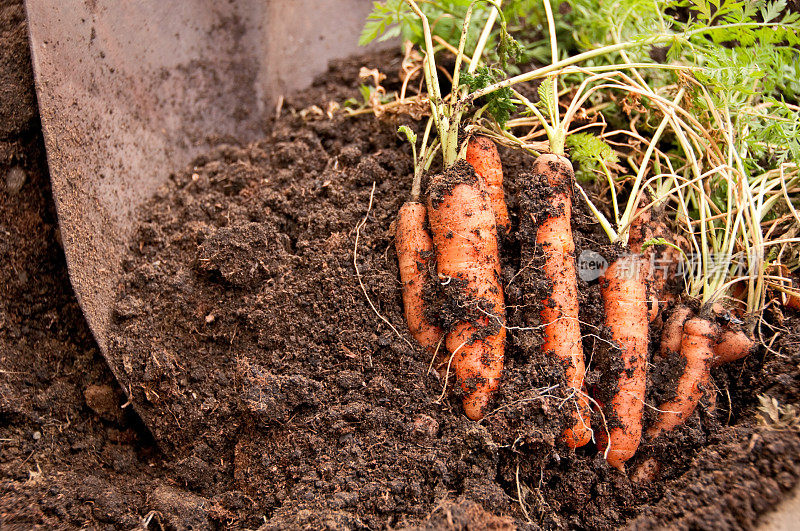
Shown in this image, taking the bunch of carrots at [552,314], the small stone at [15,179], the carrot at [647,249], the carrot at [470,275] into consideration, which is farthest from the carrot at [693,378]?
the small stone at [15,179]

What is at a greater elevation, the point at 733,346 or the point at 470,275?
the point at 470,275

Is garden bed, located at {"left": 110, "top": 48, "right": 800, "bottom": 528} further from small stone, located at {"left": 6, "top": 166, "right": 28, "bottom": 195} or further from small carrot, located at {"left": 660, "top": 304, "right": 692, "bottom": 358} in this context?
small stone, located at {"left": 6, "top": 166, "right": 28, "bottom": 195}

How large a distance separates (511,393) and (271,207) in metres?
1.01

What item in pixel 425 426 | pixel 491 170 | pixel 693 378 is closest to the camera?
pixel 425 426

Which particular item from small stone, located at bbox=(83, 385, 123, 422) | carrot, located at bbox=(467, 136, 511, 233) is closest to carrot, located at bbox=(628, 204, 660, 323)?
carrot, located at bbox=(467, 136, 511, 233)

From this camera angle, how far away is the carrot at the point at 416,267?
152cm

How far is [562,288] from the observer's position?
1.48 metres

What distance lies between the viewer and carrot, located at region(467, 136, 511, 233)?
5.25ft

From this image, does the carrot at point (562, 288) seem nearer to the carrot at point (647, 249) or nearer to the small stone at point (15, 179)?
the carrot at point (647, 249)

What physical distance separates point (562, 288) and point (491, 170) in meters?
0.43

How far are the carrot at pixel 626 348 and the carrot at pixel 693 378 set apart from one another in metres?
0.10

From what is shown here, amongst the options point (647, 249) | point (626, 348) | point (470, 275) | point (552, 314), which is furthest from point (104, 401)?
point (647, 249)

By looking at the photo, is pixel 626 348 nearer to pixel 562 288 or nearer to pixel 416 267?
pixel 562 288

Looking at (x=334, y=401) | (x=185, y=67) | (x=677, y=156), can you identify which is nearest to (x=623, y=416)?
(x=334, y=401)
